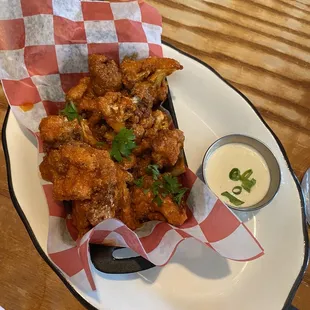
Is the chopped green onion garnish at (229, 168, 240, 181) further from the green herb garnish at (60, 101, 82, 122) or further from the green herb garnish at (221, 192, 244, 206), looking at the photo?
the green herb garnish at (60, 101, 82, 122)

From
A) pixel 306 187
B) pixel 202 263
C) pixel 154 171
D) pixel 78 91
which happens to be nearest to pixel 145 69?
pixel 78 91

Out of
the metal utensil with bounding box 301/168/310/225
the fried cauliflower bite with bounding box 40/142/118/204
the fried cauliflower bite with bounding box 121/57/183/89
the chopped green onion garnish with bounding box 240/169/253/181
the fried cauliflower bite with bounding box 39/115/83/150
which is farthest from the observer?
the metal utensil with bounding box 301/168/310/225

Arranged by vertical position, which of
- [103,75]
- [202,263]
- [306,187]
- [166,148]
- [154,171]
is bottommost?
[202,263]

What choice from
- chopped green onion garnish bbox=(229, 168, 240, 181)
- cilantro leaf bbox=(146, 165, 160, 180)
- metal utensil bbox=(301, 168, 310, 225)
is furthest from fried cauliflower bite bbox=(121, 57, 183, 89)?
metal utensil bbox=(301, 168, 310, 225)

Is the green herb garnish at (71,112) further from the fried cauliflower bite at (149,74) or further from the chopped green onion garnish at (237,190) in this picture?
the chopped green onion garnish at (237,190)

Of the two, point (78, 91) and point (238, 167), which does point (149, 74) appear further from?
point (238, 167)

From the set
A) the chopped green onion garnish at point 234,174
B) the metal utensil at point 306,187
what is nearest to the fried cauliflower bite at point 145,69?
the chopped green onion garnish at point 234,174
